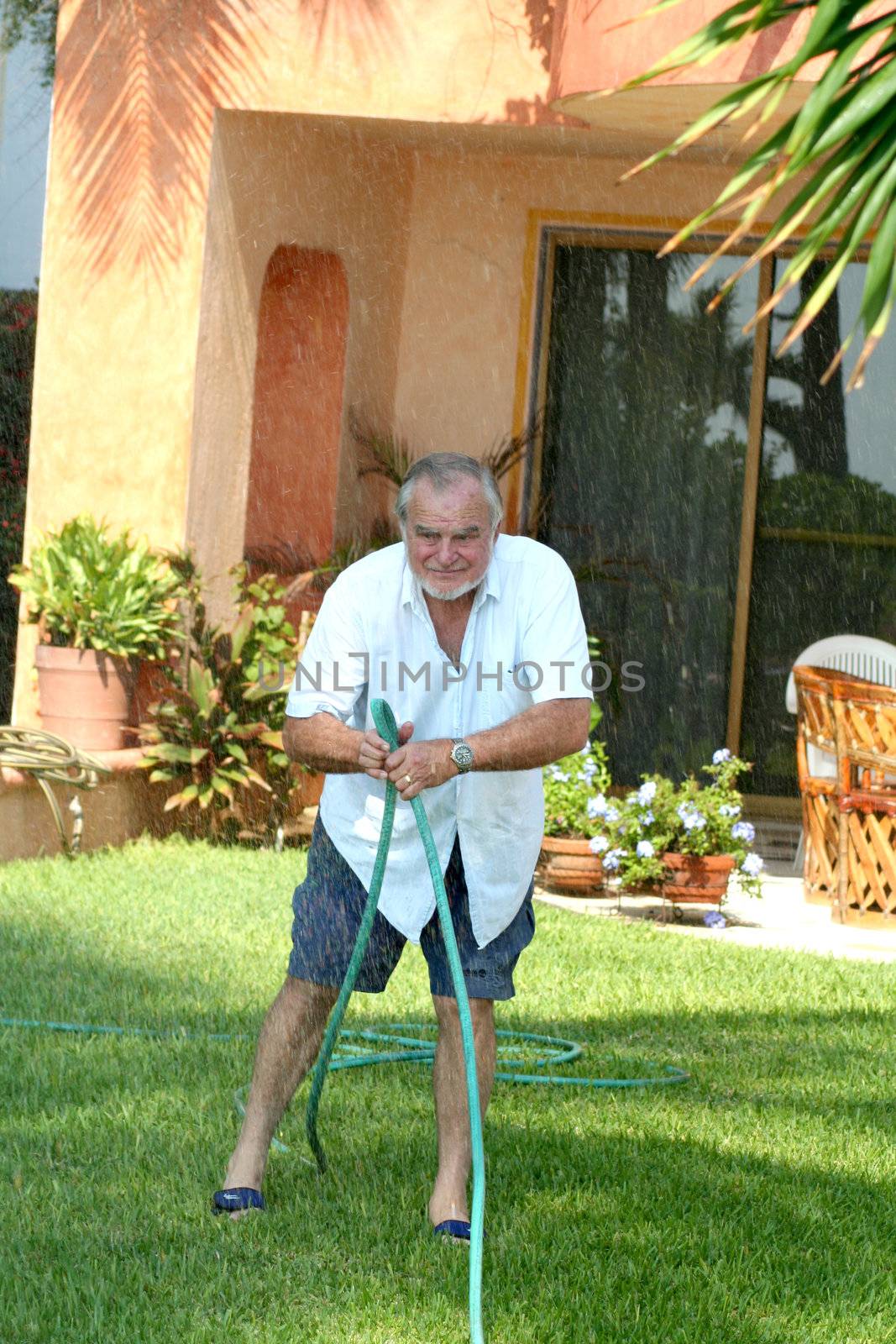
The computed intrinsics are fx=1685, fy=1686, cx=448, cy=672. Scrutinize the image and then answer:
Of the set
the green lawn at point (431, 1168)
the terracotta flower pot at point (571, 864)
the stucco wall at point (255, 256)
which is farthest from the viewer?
the stucco wall at point (255, 256)

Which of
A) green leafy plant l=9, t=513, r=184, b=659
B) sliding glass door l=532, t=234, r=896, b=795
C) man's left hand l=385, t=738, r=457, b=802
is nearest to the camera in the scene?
man's left hand l=385, t=738, r=457, b=802

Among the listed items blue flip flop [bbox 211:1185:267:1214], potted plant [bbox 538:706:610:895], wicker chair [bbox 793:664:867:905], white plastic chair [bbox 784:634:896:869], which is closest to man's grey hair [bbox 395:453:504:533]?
blue flip flop [bbox 211:1185:267:1214]

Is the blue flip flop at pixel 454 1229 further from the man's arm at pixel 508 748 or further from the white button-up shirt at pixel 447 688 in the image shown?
the man's arm at pixel 508 748

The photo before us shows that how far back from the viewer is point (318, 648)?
361 cm

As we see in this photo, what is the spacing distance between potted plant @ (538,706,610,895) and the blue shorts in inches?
148

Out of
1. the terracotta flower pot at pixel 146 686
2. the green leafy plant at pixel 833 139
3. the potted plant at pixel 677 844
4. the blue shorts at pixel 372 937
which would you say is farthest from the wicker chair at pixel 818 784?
the green leafy plant at pixel 833 139

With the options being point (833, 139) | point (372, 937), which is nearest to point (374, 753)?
point (372, 937)

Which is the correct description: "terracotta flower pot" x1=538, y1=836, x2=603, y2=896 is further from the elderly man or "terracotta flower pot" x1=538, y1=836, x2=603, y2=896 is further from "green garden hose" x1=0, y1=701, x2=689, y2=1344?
the elderly man

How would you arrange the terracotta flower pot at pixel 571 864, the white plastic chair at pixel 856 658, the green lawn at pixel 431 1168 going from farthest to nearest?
the white plastic chair at pixel 856 658 → the terracotta flower pot at pixel 571 864 → the green lawn at pixel 431 1168

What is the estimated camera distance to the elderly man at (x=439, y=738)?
352 cm

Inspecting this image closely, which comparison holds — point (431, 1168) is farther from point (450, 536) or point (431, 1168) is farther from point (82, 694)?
point (82, 694)

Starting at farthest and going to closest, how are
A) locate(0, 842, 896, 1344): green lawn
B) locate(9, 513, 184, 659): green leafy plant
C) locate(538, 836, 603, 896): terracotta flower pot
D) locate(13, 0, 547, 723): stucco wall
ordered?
locate(13, 0, 547, 723): stucco wall, locate(9, 513, 184, 659): green leafy plant, locate(538, 836, 603, 896): terracotta flower pot, locate(0, 842, 896, 1344): green lawn

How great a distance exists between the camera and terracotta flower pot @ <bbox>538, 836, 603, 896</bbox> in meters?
7.55

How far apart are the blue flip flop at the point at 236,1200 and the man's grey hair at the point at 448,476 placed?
1454 mm
